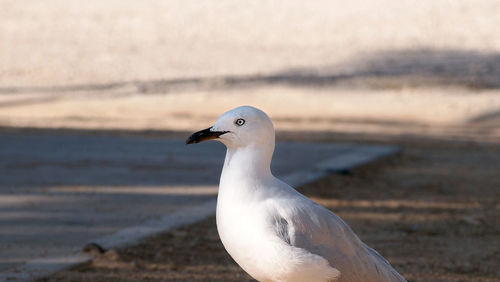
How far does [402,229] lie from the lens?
6570 mm

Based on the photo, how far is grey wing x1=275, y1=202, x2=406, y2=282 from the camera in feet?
11.9

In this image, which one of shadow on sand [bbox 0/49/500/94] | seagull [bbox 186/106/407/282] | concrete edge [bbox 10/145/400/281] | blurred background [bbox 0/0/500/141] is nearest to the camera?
seagull [bbox 186/106/407/282]

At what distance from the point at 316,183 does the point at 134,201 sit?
187 centimetres

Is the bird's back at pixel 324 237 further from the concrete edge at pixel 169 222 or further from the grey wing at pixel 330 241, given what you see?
the concrete edge at pixel 169 222

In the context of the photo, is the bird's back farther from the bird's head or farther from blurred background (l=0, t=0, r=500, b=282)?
blurred background (l=0, t=0, r=500, b=282)

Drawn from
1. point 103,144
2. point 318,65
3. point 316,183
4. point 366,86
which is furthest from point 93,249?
point 318,65

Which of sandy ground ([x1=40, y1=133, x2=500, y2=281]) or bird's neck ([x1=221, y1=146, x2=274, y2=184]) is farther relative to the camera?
sandy ground ([x1=40, y1=133, x2=500, y2=281])

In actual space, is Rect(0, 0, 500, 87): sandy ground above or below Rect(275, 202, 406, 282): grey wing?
above

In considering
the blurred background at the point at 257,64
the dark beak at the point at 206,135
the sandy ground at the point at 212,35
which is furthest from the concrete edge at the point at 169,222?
the sandy ground at the point at 212,35

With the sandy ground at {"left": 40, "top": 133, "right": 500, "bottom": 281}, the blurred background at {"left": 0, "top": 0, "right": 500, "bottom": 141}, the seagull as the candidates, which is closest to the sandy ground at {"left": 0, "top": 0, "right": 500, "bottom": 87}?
the blurred background at {"left": 0, "top": 0, "right": 500, "bottom": 141}

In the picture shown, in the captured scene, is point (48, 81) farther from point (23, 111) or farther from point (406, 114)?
point (406, 114)

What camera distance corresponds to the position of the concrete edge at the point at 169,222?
5047 millimetres

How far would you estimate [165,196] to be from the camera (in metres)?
7.38

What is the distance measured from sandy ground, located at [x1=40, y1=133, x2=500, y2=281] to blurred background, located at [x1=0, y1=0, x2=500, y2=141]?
3.83 metres
